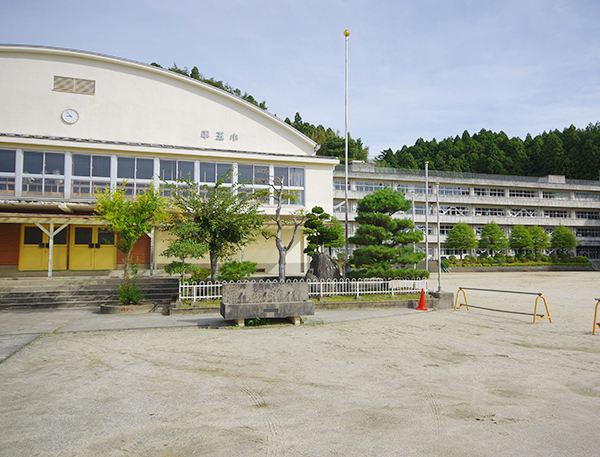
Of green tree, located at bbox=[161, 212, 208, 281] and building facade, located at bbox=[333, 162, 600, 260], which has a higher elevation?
building facade, located at bbox=[333, 162, 600, 260]

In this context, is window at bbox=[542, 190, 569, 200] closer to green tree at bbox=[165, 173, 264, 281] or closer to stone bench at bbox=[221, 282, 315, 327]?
green tree at bbox=[165, 173, 264, 281]

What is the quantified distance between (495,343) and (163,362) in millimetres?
6735

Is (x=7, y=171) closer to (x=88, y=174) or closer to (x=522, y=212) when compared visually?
(x=88, y=174)

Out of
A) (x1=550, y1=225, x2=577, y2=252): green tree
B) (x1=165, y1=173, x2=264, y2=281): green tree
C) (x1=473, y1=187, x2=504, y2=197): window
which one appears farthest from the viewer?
(x1=473, y1=187, x2=504, y2=197): window

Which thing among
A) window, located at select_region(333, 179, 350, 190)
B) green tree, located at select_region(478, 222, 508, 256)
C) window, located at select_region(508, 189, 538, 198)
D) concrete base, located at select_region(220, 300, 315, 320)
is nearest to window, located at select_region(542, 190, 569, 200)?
window, located at select_region(508, 189, 538, 198)

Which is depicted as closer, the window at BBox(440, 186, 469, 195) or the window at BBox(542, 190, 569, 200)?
the window at BBox(440, 186, 469, 195)

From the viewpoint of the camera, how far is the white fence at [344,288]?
12727 millimetres

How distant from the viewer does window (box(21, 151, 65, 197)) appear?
18062 mm

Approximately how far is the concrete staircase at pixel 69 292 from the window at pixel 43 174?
4.92 meters

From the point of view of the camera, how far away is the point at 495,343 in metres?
8.43

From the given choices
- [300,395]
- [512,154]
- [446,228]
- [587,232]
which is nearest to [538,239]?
[446,228]

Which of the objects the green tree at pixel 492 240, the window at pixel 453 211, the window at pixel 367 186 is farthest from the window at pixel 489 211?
the window at pixel 367 186

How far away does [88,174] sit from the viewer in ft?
61.7

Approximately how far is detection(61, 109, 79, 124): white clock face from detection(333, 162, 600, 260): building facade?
30455 millimetres
